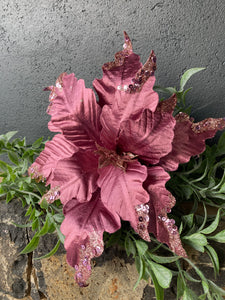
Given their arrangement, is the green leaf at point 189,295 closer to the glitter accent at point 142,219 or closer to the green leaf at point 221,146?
the glitter accent at point 142,219

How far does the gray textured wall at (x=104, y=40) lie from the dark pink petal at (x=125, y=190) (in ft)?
0.73

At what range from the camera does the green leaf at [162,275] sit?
0.54 meters

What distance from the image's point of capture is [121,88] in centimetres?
54

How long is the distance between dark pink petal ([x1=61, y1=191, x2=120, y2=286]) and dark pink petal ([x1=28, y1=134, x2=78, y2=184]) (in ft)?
0.28

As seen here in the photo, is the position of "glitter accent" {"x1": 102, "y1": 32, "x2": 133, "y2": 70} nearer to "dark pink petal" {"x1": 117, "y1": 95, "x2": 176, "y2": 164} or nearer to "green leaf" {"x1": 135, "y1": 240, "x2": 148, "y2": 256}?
"dark pink petal" {"x1": 117, "y1": 95, "x2": 176, "y2": 164}

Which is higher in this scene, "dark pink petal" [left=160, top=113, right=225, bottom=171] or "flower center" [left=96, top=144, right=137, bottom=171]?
"dark pink petal" [left=160, top=113, right=225, bottom=171]

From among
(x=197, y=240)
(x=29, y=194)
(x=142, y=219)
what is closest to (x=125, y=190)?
(x=142, y=219)

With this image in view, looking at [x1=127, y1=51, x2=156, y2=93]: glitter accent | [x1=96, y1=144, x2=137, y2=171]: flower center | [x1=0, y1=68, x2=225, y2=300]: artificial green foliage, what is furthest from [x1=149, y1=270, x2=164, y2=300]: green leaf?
[x1=127, y1=51, x2=156, y2=93]: glitter accent

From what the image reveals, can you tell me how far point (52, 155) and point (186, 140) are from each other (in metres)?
0.24

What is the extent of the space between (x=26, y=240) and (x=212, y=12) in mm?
579

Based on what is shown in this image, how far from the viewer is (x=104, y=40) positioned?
2.28 ft

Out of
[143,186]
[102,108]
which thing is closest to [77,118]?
[102,108]

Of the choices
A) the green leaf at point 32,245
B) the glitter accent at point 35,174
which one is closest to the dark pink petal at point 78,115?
the glitter accent at point 35,174

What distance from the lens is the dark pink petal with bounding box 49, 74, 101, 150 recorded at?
541mm
